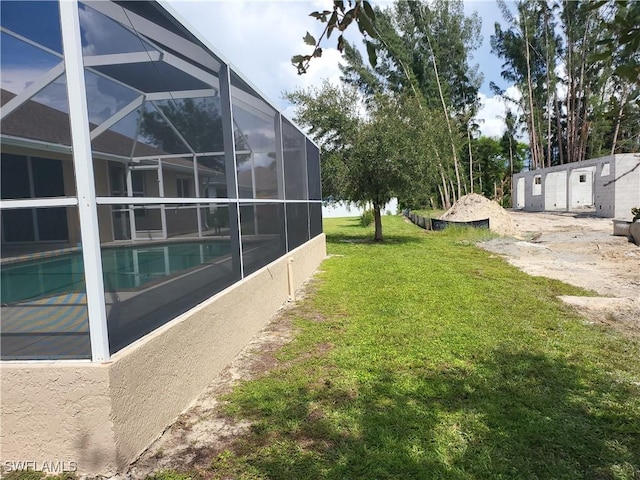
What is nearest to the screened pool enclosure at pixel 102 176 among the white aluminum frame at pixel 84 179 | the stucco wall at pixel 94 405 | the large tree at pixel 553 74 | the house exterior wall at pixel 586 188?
the white aluminum frame at pixel 84 179

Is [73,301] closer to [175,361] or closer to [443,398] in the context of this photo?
[175,361]

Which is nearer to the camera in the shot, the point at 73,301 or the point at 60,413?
the point at 60,413

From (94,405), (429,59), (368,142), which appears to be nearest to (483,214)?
(368,142)

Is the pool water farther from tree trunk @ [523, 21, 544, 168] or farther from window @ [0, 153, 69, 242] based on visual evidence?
tree trunk @ [523, 21, 544, 168]

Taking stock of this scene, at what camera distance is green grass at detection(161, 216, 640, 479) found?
92.4 inches

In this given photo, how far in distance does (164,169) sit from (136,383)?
1.62 metres

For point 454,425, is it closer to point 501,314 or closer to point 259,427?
point 259,427

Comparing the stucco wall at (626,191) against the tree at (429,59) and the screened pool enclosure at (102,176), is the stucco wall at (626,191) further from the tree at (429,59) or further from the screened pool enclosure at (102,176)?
the screened pool enclosure at (102,176)

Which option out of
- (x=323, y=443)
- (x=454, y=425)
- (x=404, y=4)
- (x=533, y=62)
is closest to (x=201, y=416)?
(x=323, y=443)

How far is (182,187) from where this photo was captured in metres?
3.36

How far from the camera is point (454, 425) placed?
2719mm

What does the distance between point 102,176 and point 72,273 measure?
622mm

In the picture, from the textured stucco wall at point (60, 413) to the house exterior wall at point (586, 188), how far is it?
19.8 m

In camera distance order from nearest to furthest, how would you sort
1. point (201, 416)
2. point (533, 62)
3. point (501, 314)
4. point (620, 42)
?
point (620, 42)
point (201, 416)
point (501, 314)
point (533, 62)
